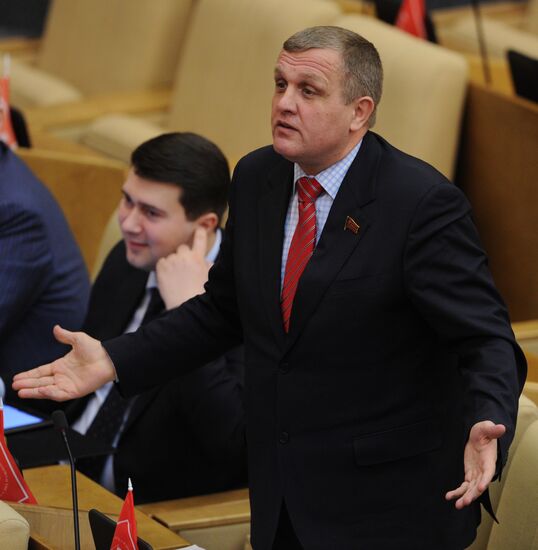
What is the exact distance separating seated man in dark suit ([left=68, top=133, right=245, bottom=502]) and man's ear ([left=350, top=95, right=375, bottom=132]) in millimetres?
542

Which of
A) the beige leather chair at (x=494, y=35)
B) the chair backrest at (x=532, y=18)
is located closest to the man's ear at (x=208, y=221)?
the beige leather chair at (x=494, y=35)

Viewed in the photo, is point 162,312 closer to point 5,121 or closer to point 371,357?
point 371,357

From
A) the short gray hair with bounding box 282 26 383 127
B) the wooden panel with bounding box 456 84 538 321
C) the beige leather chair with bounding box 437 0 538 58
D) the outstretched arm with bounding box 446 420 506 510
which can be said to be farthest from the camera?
the beige leather chair with bounding box 437 0 538 58

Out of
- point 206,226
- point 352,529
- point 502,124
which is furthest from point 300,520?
point 502,124

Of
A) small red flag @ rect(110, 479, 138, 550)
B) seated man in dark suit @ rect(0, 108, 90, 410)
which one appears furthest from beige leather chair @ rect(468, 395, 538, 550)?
seated man in dark suit @ rect(0, 108, 90, 410)

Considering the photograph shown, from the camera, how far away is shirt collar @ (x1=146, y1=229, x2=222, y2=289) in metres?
1.70

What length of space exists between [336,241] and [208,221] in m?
0.63

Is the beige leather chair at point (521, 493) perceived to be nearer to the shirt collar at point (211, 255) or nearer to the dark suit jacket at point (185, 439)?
the dark suit jacket at point (185, 439)

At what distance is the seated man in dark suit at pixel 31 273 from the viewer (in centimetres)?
176

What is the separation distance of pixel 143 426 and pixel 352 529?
0.55 metres

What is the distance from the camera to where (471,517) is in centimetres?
116

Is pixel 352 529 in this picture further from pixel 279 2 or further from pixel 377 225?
pixel 279 2

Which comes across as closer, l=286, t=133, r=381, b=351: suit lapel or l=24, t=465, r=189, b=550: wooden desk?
l=286, t=133, r=381, b=351: suit lapel

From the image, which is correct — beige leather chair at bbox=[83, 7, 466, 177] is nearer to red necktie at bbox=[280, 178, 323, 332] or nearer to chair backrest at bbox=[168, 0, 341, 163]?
chair backrest at bbox=[168, 0, 341, 163]
